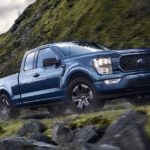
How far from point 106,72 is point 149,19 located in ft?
49.3

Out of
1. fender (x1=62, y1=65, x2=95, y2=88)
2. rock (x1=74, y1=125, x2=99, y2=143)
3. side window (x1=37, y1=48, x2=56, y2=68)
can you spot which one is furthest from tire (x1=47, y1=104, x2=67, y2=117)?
rock (x1=74, y1=125, x2=99, y2=143)

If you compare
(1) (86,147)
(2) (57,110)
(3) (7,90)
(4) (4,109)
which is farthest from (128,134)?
(4) (4,109)

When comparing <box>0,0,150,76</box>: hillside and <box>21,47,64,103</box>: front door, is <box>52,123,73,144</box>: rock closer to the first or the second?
<box>21,47,64,103</box>: front door

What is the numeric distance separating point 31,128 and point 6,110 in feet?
16.7

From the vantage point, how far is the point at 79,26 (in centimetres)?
2989

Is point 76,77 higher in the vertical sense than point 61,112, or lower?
higher

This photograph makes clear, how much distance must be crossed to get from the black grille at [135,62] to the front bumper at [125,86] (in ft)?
0.58

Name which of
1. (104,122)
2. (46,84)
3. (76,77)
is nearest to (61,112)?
(46,84)

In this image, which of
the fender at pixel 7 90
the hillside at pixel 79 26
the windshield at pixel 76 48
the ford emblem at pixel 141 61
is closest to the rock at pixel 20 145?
the ford emblem at pixel 141 61

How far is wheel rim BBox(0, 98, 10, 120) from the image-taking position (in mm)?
15492

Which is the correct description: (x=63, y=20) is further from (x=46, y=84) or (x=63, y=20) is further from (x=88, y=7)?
(x=46, y=84)

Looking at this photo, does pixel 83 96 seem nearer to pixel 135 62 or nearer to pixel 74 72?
pixel 74 72

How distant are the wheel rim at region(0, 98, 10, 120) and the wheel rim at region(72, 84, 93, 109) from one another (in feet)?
10.2

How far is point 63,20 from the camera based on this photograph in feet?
104
